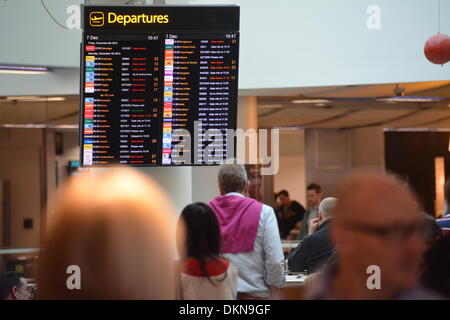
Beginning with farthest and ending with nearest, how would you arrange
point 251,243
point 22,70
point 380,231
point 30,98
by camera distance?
point 30,98 → point 22,70 → point 251,243 → point 380,231

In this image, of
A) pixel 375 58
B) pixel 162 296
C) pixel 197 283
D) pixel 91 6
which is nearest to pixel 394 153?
pixel 375 58

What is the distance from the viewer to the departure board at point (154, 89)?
4762mm

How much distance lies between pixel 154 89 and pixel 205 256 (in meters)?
2.42

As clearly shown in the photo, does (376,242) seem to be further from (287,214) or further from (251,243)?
(287,214)

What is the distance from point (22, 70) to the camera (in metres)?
8.02

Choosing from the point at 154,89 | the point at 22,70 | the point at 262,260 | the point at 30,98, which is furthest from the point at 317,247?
the point at 30,98

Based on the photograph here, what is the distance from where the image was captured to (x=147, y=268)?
4.84ft

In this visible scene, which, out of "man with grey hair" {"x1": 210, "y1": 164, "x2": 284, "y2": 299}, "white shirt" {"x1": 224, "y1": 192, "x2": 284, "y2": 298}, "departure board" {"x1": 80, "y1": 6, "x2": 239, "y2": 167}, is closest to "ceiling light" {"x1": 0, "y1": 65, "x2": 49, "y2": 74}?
"departure board" {"x1": 80, "y1": 6, "x2": 239, "y2": 167}

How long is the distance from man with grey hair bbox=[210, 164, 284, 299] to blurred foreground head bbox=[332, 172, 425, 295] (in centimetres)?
280

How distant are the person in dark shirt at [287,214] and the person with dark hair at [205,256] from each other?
8117 mm

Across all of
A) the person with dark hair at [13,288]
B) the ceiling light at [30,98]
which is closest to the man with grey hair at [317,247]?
the person with dark hair at [13,288]

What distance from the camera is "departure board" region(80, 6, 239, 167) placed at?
476cm

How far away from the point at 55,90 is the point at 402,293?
727 centimetres

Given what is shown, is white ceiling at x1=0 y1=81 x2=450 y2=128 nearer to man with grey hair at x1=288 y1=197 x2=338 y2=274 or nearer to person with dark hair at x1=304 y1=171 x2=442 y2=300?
man with grey hair at x1=288 y1=197 x2=338 y2=274
